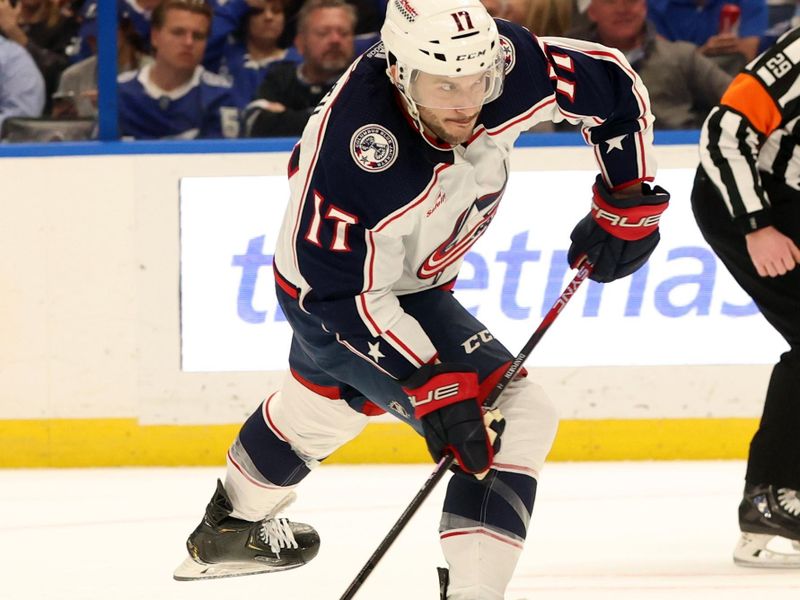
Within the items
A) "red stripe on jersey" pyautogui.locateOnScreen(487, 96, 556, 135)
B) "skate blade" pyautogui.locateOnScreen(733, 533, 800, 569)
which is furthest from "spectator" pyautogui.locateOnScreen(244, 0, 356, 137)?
"skate blade" pyautogui.locateOnScreen(733, 533, 800, 569)

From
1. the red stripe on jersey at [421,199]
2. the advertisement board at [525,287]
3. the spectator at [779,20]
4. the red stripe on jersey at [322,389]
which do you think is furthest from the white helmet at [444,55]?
the spectator at [779,20]

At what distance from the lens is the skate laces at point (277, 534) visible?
2.86 m

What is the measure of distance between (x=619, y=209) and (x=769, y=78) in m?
0.47

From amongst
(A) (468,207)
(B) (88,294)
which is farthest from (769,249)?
(B) (88,294)

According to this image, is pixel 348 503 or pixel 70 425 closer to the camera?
pixel 348 503

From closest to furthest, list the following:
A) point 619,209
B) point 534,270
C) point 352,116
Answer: point 352,116 → point 619,209 → point 534,270

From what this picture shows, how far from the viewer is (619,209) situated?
2.57 metres

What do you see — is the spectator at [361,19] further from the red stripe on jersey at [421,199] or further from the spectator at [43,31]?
the red stripe on jersey at [421,199]

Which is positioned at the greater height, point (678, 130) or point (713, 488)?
point (678, 130)

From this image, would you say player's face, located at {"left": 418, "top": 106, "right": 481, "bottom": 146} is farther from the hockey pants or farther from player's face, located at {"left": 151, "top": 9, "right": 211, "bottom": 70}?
player's face, located at {"left": 151, "top": 9, "right": 211, "bottom": 70}

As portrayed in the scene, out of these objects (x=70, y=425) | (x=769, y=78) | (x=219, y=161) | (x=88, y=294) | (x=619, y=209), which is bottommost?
(x=70, y=425)

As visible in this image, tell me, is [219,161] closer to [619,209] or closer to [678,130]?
[678,130]

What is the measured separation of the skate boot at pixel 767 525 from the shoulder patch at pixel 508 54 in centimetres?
113

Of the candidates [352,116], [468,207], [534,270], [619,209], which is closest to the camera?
[352,116]
